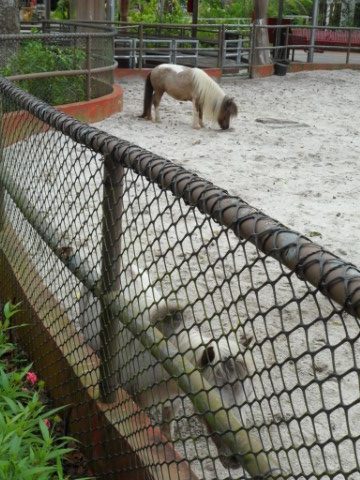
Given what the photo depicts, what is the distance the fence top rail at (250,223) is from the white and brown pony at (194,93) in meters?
8.77

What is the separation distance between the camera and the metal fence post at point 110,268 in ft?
8.03

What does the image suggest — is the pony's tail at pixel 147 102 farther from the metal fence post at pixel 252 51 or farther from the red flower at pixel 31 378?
the red flower at pixel 31 378

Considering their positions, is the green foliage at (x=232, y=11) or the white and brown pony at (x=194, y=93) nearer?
the white and brown pony at (x=194, y=93)

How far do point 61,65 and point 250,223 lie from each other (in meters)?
9.23

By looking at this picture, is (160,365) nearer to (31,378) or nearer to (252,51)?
(31,378)

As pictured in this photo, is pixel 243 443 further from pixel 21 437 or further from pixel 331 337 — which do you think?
pixel 331 337

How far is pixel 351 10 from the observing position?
3108cm

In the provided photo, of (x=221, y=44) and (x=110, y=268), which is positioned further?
(x=221, y=44)

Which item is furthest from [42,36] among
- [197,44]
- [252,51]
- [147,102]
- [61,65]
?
[252,51]

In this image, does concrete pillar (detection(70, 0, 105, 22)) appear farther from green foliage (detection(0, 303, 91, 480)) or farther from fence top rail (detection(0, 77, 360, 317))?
fence top rail (detection(0, 77, 360, 317))

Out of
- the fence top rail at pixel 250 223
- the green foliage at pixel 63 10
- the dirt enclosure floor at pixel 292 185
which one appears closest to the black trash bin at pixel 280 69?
the dirt enclosure floor at pixel 292 185

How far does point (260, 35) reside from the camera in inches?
720

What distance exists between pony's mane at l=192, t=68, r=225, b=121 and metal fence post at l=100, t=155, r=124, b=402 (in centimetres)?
878

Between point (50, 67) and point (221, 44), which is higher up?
point (50, 67)
